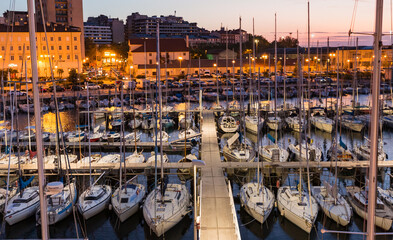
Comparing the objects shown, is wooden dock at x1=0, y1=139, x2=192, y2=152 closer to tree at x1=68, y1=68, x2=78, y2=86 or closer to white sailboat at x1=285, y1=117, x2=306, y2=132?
white sailboat at x1=285, y1=117, x2=306, y2=132

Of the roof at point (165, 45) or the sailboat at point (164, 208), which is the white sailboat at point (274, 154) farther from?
the roof at point (165, 45)

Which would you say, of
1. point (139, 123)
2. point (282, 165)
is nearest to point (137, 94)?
point (139, 123)

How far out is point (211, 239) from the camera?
436 inches

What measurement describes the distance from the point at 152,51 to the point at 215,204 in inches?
2229

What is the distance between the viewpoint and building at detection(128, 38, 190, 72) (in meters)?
66.0

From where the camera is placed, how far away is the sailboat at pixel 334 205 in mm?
13777

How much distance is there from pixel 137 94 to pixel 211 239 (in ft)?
122

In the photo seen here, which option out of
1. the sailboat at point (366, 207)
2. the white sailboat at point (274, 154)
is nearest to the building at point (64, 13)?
the white sailboat at point (274, 154)

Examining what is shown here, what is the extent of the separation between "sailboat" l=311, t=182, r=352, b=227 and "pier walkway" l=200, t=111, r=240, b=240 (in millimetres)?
3368

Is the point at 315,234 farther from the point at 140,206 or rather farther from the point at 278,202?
the point at 140,206

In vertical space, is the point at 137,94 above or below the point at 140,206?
above

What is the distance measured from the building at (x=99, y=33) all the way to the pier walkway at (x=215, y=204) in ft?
422

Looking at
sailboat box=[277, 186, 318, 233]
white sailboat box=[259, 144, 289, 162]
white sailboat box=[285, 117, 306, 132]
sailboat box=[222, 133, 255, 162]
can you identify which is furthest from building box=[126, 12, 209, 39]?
sailboat box=[277, 186, 318, 233]

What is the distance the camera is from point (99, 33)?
142 meters
